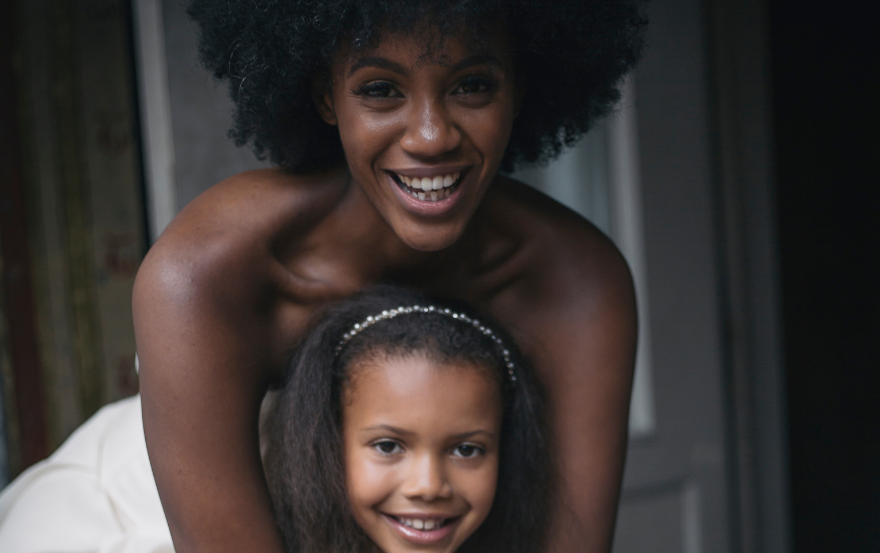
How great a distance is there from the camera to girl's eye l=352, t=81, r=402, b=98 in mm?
982

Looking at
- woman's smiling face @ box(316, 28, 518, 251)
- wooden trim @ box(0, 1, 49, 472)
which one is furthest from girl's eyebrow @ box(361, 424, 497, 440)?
wooden trim @ box(0, 1, 49, 472)

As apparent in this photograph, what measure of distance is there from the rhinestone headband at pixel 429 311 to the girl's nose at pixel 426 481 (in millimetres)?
210

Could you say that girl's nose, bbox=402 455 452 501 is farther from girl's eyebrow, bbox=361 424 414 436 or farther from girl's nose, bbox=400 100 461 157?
girl's nose, bbox=400 100 461 157

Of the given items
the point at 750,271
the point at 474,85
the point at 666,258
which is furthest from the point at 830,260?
the point at 474,85

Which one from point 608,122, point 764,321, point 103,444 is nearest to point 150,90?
point 103,444

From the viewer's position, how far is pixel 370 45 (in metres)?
0.97

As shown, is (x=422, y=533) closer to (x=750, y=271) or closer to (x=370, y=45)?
(x=370, y=45)

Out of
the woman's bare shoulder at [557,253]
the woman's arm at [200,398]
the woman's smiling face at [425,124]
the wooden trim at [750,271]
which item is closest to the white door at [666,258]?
the wooden trim at [750,271]

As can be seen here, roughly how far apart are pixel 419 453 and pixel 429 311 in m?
0.22

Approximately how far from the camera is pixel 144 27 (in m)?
1.92

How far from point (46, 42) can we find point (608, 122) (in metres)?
1.62

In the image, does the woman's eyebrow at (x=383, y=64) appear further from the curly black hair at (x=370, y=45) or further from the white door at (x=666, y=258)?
the white door at (x=666, y=258)

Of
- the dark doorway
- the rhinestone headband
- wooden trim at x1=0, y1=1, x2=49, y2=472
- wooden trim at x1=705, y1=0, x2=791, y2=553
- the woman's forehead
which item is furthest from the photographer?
the dark doorway

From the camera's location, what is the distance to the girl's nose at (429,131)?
37.9 inches
